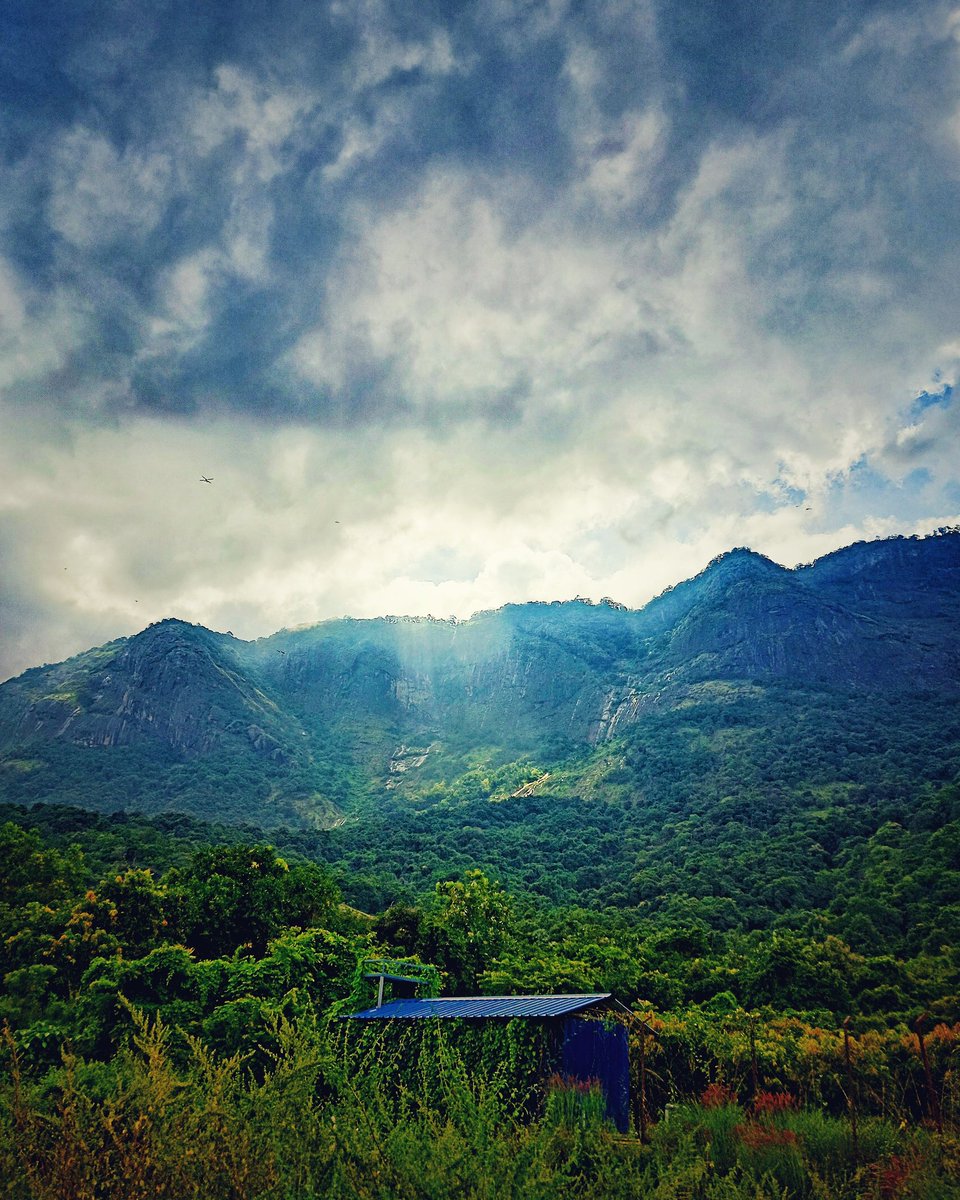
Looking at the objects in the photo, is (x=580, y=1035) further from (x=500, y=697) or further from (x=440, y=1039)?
(x=500, y=697)

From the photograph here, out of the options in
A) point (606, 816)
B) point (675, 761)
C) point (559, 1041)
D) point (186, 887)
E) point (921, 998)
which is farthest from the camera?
point (675, 761)

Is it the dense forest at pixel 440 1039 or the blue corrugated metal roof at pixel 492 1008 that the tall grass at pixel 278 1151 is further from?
the blue corrugated metal roof at pixel 492 1008

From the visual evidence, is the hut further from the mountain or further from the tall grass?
the mountain

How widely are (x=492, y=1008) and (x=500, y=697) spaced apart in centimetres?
11570

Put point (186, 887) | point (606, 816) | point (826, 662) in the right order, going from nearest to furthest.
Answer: point (186, 887) → point (606, 816) → point (826, 662)

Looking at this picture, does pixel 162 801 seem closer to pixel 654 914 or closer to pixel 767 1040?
pixel 654 914

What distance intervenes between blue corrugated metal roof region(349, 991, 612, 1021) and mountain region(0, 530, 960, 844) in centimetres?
6127

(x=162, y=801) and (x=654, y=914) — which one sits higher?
(x=162, y=801)

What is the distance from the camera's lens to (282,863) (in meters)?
23.0

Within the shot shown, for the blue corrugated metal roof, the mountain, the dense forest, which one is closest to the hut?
the blue corrugated metal roof

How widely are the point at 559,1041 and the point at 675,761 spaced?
235ft

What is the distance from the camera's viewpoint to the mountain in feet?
276

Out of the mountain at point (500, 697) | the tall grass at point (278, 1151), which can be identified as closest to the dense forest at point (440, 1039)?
the tall grass at point (278, 1151)

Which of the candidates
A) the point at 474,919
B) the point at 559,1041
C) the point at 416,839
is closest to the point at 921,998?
the point at 474,919
